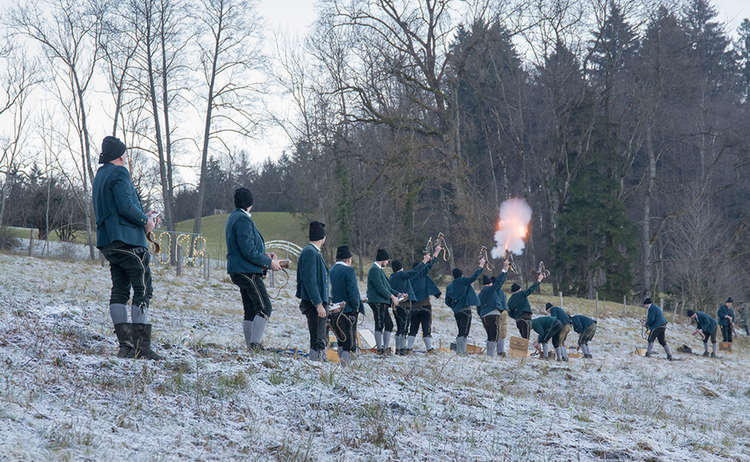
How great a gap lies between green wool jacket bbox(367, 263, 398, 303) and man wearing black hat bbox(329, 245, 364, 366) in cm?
193

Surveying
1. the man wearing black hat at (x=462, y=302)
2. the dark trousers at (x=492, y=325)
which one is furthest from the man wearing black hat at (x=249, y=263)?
the dark trousers at (x=492, y=325)

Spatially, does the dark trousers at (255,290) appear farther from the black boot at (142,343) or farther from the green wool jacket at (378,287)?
the green wool jacket at (378,287)

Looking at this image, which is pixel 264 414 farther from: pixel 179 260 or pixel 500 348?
pixel 179 260

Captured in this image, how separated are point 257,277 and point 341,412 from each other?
104 inches

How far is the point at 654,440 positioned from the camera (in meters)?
6.62

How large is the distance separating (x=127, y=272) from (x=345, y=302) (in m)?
4.05

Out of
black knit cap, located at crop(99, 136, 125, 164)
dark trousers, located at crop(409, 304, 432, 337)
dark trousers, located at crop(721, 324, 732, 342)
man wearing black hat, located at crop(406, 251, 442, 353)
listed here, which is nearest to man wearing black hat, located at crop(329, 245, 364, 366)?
black knit cap, located at crop(99, 136, 125, 164)

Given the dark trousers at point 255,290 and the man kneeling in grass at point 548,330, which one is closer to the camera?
the dark trousers at point 255,290

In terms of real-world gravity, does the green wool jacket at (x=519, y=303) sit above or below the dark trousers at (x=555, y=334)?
above

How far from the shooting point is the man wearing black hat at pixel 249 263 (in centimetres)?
799

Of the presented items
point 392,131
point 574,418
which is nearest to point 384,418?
point 574,418

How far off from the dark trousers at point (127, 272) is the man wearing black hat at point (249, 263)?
55.8 inches

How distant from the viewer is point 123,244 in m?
6.56

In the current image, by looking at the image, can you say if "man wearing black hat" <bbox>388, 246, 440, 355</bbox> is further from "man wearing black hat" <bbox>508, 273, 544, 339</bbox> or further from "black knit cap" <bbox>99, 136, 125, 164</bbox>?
"black knit cap" <bbox>99, 136, 125, 164</bbox>
